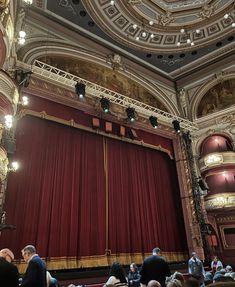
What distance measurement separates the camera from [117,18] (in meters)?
10.6

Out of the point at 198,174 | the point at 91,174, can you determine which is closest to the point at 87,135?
the point at 91,174

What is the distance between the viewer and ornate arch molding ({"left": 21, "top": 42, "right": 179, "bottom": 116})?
29.6ft

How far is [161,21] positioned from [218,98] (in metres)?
4.41

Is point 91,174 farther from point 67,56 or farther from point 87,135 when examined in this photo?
point 67,56

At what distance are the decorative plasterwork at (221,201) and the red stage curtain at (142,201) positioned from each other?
1.40 m

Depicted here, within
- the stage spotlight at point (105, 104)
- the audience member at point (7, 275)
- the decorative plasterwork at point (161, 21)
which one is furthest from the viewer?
the decorative plasterwork at point (161, 21)

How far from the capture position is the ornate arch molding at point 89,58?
9.03 m

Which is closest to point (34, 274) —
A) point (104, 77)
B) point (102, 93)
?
point (102, 93)

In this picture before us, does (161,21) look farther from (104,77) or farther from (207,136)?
(207,136)

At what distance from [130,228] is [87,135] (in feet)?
12.1

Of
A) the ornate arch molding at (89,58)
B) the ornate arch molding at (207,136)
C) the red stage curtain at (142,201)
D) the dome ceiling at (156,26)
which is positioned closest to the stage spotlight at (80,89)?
the ornate arch molding at (89,58)

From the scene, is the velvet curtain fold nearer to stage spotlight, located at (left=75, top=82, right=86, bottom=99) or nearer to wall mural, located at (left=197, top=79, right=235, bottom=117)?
stage spotlight, located at (left=75, top=82, right=86, bottom=99)

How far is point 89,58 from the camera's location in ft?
35.0

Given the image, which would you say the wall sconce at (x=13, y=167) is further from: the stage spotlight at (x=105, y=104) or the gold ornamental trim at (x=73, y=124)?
the stage spotlight at (x=105, y=104)
